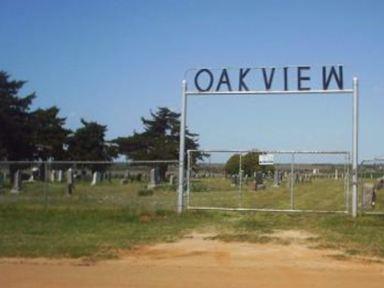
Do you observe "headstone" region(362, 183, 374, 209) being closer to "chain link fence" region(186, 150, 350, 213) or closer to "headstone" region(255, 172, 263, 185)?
"chain link fence" region(186, 150, 350, 213)

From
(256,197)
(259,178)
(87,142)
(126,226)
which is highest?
(87,142)

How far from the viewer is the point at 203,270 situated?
1249 cm

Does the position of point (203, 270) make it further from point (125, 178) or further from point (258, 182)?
point (125, 178)

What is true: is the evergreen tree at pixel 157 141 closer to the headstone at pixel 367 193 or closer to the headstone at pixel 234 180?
the headstone at pixel 234 180

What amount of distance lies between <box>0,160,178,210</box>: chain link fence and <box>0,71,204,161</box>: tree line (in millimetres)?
13622

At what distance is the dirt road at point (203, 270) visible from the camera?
11219 mm

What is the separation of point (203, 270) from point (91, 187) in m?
29.0

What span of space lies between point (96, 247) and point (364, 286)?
6361 millimetres

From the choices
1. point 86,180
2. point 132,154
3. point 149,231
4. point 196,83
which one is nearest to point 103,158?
point 132,154

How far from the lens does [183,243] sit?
16.8 meters

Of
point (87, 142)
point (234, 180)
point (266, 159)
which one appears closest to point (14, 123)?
point (87, 142)

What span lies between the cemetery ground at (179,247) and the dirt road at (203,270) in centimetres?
2

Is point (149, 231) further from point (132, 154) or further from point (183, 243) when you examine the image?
point (132, 154)

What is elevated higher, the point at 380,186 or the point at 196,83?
the point at 196,83
